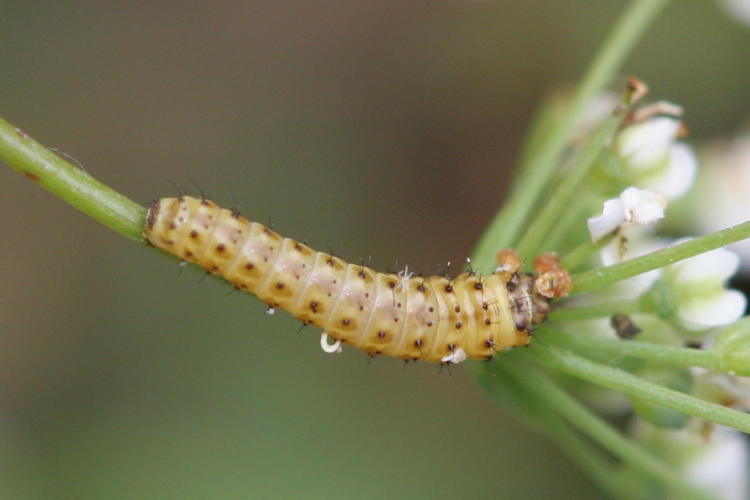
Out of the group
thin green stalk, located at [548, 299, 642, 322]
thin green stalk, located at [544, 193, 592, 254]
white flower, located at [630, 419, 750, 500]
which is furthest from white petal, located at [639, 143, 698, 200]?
white flower, located at [630, 419, 750, 500]

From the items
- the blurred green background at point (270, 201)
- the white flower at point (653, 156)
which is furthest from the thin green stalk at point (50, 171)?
the blurred green background at point (270, 201)

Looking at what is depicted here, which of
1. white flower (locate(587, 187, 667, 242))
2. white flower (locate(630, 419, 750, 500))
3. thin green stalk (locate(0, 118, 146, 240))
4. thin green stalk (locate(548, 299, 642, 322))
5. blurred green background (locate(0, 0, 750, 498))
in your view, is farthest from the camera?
blurred green background (locate(0, 0, 750, 498))

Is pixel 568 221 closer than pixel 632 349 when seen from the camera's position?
No

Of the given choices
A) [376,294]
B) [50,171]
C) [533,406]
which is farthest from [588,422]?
[50,171]

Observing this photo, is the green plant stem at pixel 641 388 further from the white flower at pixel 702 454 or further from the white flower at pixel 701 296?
the white flower at pixel 702 454

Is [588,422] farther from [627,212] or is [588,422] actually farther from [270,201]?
[270,201]

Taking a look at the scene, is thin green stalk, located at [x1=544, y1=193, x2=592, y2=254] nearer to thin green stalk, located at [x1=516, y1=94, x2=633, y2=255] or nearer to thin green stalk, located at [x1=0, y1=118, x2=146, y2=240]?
thin green stalk, located at [x1=516, y1=94, x2=633, y2=255]

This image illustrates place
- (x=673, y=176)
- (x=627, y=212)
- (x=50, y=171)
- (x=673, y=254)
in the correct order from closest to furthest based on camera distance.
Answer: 1. (x=50, y=171)
2. (x=673, y=254)
3. (x=627, y=212)
4. (x=673, y=176)
